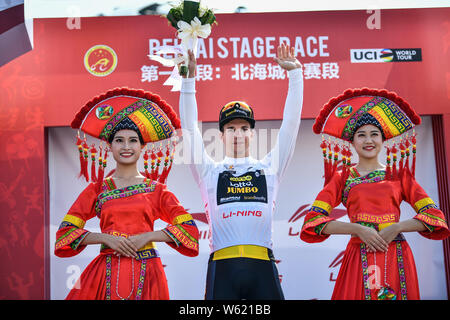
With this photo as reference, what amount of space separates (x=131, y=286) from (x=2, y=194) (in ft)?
8.43

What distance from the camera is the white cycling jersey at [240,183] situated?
3.27 meters

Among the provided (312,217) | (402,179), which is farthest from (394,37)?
(312,217)

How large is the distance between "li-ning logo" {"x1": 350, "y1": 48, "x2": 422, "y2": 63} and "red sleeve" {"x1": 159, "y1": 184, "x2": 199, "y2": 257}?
108 inches

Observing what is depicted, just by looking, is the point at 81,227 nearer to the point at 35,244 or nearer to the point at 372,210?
the point at 372,210

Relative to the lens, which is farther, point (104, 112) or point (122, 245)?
point (104, 112)

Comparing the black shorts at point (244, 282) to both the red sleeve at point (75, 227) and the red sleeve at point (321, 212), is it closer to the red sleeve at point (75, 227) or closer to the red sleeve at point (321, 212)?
the red sleeve at point (321, 212)

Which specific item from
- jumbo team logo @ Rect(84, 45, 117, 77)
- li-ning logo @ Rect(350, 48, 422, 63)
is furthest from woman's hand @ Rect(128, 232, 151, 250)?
li-ning logo @ Rect(350, 48, 422, 63)

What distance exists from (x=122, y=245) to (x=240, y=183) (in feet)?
2.41

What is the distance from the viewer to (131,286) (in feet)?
10.2

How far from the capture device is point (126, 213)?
3.22m

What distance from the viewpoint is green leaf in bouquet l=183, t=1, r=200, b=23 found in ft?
11.1

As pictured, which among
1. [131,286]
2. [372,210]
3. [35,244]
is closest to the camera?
[131,286]

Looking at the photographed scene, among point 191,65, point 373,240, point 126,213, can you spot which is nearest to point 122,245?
point 126,213

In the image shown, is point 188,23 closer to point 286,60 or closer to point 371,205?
point 286,60
